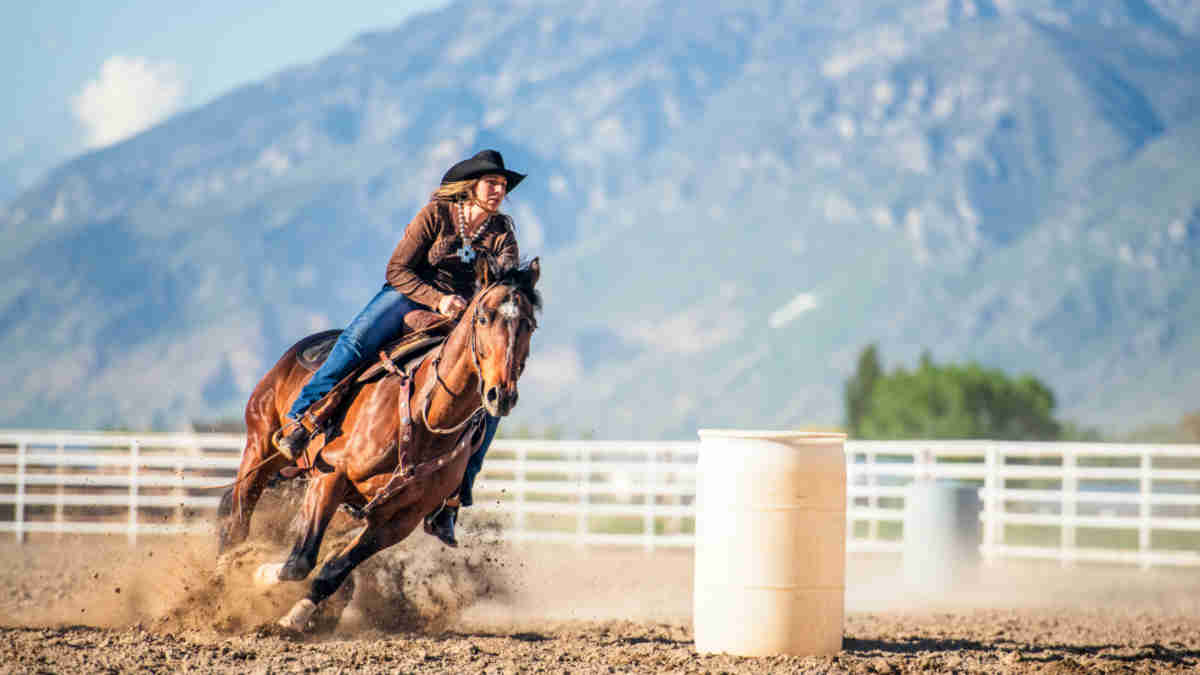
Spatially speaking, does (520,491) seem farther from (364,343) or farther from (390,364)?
(390,364)

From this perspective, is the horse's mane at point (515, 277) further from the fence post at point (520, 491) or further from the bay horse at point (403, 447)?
the fence post at point (520, 491)

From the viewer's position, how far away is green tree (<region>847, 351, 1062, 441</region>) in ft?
298

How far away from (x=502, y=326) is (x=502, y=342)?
0.32 feet

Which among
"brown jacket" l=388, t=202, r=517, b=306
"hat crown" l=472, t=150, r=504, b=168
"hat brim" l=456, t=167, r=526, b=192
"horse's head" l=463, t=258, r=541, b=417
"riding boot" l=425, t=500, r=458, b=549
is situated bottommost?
"riding boot" l=425, t=500, r=458, b=549


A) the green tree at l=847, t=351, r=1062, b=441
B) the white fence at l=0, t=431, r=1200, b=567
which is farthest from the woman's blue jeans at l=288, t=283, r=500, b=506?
the green tree at l=847, t=351, r=1062, b=441

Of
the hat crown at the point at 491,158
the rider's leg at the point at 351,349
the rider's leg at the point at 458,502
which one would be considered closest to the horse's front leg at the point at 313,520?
the rider's leg at the point at 351,349

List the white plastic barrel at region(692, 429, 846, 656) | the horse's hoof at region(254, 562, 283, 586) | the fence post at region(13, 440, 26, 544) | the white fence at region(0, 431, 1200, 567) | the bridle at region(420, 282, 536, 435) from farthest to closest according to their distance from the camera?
the fence post at region(13, 440, 26, 544), the white fence at region(0, 431, 1200, 567), the horse's hoof at region(254, 562, 283, 586), the white plastic barrel at region(692, 429, 846, 656), the bridle at region(420, 282, 536, 435)

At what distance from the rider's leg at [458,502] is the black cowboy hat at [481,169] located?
1.20 meters

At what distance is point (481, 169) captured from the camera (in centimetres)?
812

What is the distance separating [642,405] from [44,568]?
166m

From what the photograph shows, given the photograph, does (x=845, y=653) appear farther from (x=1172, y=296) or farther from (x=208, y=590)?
(x=1172, y=296)

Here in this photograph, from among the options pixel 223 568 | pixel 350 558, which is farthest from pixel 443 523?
pixel 223 568

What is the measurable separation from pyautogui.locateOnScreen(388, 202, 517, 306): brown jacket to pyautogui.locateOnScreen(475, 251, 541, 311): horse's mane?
0.41 m

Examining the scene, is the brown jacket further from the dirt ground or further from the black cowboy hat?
the dirt ground
